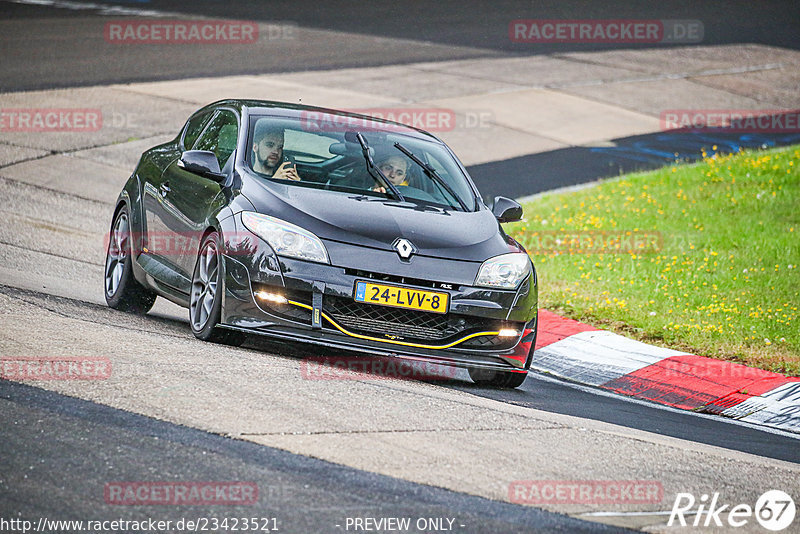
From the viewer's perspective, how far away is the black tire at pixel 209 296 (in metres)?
7.39

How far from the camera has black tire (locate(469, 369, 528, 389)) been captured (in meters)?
7.98

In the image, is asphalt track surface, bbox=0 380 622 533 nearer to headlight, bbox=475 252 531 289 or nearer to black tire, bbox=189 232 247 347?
black tire, bbox=189 232 247 347

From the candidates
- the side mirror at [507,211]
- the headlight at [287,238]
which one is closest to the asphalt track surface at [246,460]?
the headlight at [287,238]

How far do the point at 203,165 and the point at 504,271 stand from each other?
7.01 ft

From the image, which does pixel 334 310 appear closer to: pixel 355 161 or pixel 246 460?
pixel 355 161

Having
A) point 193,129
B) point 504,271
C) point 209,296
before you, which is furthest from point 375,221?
point 193,129

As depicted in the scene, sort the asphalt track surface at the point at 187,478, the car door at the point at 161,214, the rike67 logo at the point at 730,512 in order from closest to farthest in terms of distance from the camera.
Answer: the asphalt track surface at the point at 187,478, the rike67 logo at the point at 730,512, the car door at the point at 161,214

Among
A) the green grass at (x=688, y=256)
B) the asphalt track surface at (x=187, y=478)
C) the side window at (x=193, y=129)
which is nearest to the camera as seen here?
the asphalt track surface at (x=187, y=478)

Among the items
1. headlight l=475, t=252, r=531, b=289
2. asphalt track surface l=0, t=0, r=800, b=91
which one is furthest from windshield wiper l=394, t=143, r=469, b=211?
asphalt track surface l=0, t=0, r=800, b=91

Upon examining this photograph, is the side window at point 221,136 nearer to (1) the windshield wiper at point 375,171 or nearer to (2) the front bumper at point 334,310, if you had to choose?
(1) the windshield wiper at point 375,171

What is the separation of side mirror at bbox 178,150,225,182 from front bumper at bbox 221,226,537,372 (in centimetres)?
78

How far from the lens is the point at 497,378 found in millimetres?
8094

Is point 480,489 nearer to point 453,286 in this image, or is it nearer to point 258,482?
point 258,482

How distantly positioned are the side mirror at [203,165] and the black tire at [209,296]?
465 mm
